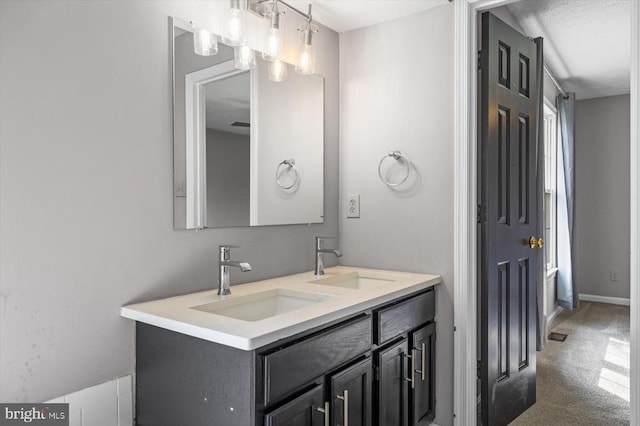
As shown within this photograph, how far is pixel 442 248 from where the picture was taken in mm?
2248

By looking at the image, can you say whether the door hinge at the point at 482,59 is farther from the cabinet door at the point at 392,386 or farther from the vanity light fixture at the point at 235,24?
the cabinet door at the point at 392,386

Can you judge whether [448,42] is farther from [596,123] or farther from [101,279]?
[596,123]

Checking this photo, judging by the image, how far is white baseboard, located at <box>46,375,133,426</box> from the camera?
4.64ft

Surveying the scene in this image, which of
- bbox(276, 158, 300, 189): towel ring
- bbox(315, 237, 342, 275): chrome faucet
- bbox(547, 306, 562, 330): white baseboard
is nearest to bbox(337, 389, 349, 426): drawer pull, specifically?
bbox(315, 237, 342, 275): chrome faucet

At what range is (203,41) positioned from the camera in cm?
178

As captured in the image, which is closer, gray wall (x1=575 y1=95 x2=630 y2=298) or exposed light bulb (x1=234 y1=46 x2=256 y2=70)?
exposed light bulb (x1=234 y1=46 x2=256 y2=70)

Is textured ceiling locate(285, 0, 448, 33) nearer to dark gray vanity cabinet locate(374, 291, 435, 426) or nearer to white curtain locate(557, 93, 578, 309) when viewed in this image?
dark gray vanity cabinet locate(374, 291, 435, 426)

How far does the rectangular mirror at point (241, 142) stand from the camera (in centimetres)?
176

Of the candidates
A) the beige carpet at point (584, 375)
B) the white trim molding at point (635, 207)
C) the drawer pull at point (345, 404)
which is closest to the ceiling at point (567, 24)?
the white trim molding at point (635, 207)

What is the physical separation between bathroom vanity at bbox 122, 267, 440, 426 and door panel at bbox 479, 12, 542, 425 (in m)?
0.41

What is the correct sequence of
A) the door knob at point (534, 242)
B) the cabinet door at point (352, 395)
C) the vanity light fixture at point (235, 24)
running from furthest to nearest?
the door knob at point (534, 242) < the vanity light fixture at point (235, 24) < the cabinet door at point (352, 395)

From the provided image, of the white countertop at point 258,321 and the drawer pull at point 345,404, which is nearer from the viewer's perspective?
the white countertop at point 258,321

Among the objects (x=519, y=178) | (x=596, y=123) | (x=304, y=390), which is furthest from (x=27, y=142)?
(x=596, y=123)

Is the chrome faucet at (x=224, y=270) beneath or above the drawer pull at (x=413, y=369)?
above
